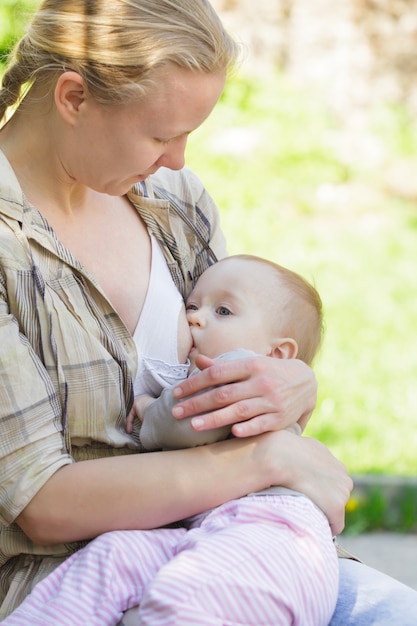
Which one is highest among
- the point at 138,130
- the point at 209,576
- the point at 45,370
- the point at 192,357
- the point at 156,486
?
the point at 138,130

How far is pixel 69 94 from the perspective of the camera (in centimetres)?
201

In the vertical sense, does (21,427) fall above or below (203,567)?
above

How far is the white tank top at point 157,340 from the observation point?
2.08 metres

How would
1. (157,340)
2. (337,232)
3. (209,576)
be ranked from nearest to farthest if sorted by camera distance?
(209,576)
(157,340)
(337,232)

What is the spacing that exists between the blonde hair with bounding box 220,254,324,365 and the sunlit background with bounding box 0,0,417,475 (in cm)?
239

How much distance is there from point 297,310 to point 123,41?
2.37ft

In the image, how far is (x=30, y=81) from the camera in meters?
2.12

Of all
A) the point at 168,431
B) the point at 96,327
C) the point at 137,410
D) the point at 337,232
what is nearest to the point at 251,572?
the point at 168,431

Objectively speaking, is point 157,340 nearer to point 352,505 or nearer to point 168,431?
point 168,431

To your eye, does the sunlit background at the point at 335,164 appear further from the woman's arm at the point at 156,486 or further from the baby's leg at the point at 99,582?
the baby's leg at the point at 99,582

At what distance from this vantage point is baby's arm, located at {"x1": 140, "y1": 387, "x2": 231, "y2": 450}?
6.29 ft

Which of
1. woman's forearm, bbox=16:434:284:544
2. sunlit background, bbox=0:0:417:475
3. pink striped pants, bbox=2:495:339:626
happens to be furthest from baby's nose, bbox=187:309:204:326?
sunlit background, bbox=0:0:417:475

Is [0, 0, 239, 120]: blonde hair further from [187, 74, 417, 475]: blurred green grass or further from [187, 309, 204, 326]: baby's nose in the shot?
[187, 74, 417, 475]: blurred green grass

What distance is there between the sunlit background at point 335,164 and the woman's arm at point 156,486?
2763 mm
